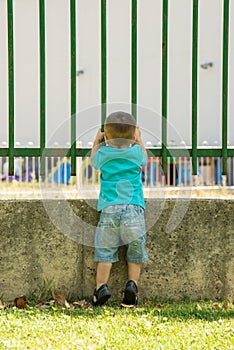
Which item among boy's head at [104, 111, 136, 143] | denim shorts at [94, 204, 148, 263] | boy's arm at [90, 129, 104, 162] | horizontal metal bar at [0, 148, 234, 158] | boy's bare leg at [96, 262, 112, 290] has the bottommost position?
boy's bare leg at [96, 262, 112, 290]

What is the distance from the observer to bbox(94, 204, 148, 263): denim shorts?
15.4 feet

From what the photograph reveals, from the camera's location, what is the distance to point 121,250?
4.81m

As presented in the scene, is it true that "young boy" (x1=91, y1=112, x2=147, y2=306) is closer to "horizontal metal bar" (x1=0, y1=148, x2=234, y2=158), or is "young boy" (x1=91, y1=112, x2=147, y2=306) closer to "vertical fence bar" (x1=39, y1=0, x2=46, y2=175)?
"horizontal metal bar" (x1=0, y1=148, x2=234, y2=158)

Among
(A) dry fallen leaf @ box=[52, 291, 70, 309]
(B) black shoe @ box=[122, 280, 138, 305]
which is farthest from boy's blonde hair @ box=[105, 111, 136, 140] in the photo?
(A) dry fallen leaf @ box=[52, 291, 70, 309]

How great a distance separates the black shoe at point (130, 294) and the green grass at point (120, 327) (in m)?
0.07

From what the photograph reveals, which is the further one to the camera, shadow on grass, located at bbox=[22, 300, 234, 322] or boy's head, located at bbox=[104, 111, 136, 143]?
boy's head, located at bbox=[104, 111, 136, 143]

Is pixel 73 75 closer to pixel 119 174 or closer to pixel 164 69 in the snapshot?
pixel 164 69

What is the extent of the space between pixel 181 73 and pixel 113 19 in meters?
1.79

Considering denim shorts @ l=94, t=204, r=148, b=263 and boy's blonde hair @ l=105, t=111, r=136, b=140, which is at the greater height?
boy's blonde hair @ l=105, t=111, r=136, b=140

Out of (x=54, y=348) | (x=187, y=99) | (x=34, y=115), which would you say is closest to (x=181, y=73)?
(x=187, y=99)

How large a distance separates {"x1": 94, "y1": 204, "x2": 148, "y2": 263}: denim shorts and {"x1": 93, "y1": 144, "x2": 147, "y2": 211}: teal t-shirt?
53 mm

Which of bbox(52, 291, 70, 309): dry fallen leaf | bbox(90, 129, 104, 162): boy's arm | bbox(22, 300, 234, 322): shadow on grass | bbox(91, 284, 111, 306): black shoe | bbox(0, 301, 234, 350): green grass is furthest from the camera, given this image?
bbox(90, 129, 104, 162): boy's arm

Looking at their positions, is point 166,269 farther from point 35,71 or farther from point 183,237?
point 35,71

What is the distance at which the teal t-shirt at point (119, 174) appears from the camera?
4.71 m
